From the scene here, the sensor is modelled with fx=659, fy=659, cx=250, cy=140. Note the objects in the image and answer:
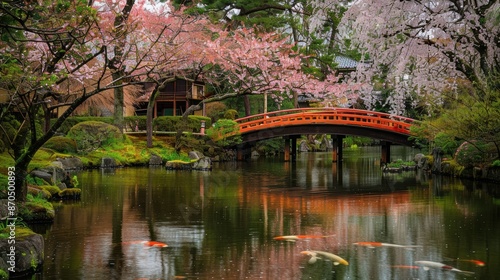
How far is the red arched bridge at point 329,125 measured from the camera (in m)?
33.4

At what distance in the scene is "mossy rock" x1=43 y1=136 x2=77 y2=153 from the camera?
96.3ft

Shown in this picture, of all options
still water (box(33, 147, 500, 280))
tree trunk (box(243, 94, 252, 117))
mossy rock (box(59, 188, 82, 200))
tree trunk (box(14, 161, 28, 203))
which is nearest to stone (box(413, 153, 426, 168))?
still water (box(33, 147, 500, 280))

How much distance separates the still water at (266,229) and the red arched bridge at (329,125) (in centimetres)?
942

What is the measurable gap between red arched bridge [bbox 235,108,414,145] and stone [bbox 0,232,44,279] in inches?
988

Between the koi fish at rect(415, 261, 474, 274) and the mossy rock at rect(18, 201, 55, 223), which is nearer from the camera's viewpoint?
the koi fish at rect(415, 261, 474, 274)

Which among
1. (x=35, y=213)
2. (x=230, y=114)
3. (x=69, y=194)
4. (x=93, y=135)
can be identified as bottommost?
(x=35, y=213)

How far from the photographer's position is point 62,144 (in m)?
29.9

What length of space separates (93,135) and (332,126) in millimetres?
12343

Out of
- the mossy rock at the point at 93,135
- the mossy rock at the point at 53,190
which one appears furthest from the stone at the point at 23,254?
the mossy rock at the point at 93,135

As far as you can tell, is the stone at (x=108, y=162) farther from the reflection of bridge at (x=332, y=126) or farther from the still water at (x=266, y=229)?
the reflection of bridge at (x=332, y=126)

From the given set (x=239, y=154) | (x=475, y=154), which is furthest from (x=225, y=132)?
(x=475, y=154)

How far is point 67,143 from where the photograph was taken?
3014 centimetres

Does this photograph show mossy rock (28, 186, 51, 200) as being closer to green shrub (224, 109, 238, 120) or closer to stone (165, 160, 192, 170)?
stone (165, 160, 192, 170)

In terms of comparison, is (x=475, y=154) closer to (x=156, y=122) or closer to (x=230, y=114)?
(x=230, y=114)
